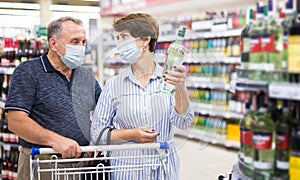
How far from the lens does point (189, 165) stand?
21.0ft

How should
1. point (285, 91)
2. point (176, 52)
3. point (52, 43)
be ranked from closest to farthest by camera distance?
point (285, 91), point (176, 52), point (52, 43)

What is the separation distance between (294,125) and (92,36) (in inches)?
52.4

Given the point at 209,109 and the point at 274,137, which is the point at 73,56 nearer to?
the point at 209,109

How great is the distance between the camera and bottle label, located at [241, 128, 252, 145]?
1554mm

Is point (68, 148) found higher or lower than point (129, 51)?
lower

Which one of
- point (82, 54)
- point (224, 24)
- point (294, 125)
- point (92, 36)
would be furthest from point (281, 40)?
point (224, 24)

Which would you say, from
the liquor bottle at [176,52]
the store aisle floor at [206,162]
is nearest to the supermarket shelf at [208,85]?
the liquor bottle at [176,52]

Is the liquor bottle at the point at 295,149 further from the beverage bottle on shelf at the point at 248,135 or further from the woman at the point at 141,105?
the woman at the point at 141,105

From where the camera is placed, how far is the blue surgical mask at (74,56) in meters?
2.71

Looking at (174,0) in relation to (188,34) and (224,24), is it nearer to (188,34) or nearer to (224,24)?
(224,24)

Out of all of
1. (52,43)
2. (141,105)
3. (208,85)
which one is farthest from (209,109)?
(52,43)

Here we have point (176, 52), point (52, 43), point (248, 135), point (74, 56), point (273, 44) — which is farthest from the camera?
point (52, 43)

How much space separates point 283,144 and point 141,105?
1.00 meters

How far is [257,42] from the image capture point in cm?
151
